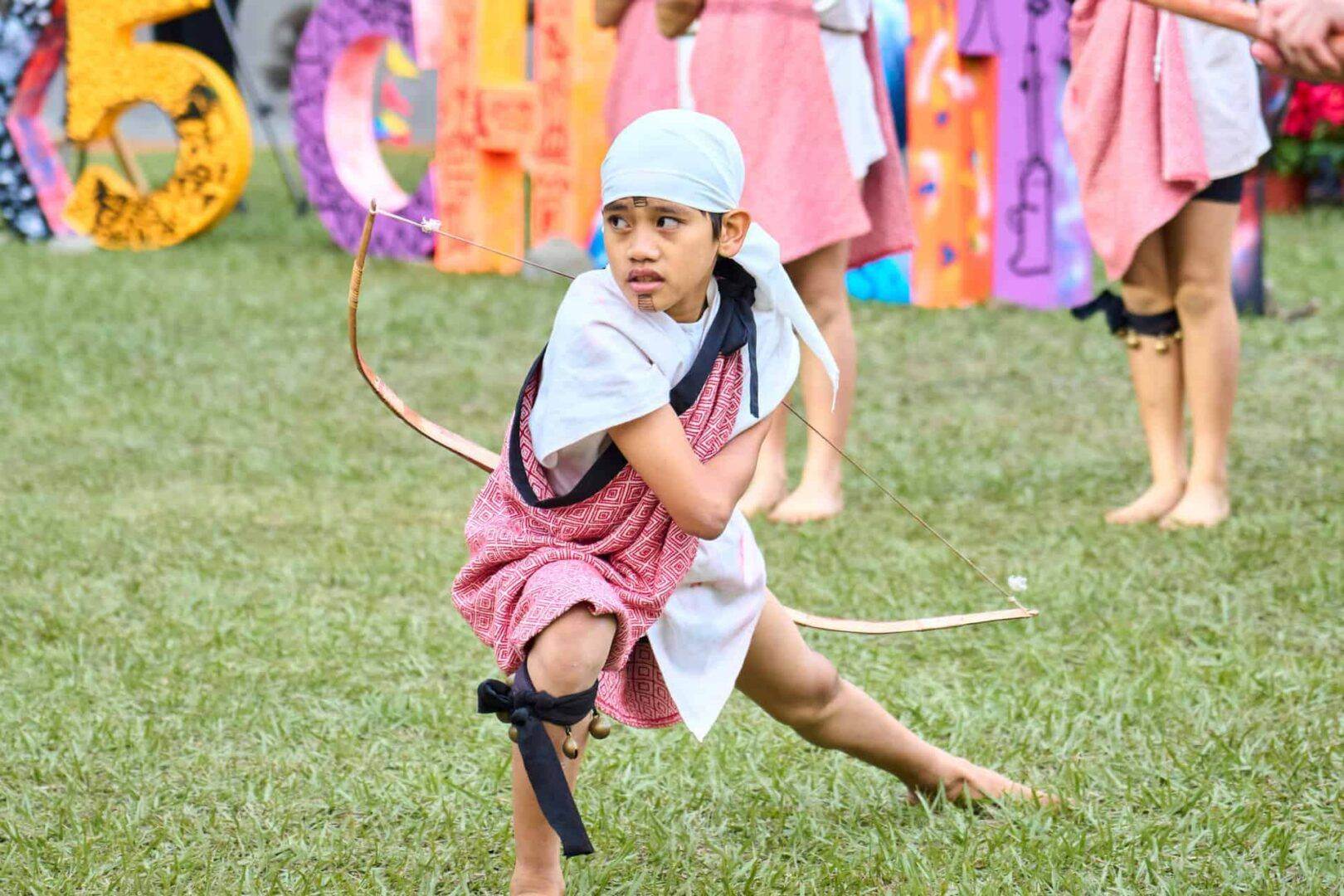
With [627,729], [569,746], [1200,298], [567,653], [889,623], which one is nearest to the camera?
[567,653]

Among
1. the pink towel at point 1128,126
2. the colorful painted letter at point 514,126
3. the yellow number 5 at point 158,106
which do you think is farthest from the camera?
the yellow number 5 at point 158,106

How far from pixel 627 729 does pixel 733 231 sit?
1192 mm

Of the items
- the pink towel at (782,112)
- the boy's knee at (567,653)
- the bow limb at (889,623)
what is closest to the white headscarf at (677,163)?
the boy's knee at (567,653)

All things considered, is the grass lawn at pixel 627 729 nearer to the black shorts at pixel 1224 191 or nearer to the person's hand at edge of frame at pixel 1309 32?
the black shorts at pixel 1224 191

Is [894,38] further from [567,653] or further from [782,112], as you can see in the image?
[567,653]

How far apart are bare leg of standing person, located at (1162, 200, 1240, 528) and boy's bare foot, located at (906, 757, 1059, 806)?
180 cm

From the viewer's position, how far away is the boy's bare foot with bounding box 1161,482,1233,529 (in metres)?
4.27

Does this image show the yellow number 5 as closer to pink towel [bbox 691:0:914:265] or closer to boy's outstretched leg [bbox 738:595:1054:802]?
pink towel [bbox 691:0:914:265]

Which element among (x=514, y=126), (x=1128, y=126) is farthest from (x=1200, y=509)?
(x=514, y=126)

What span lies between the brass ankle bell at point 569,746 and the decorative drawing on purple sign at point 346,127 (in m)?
6.77

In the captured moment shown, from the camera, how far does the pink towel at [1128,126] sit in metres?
4.07

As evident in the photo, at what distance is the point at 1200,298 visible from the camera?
14.0 ft

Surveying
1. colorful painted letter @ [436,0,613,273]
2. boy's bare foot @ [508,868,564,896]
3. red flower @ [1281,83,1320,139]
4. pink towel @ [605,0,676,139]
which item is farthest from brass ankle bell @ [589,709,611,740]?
red flower @ [1281,83,1320,139]

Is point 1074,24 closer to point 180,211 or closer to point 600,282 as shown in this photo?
point 600,282
